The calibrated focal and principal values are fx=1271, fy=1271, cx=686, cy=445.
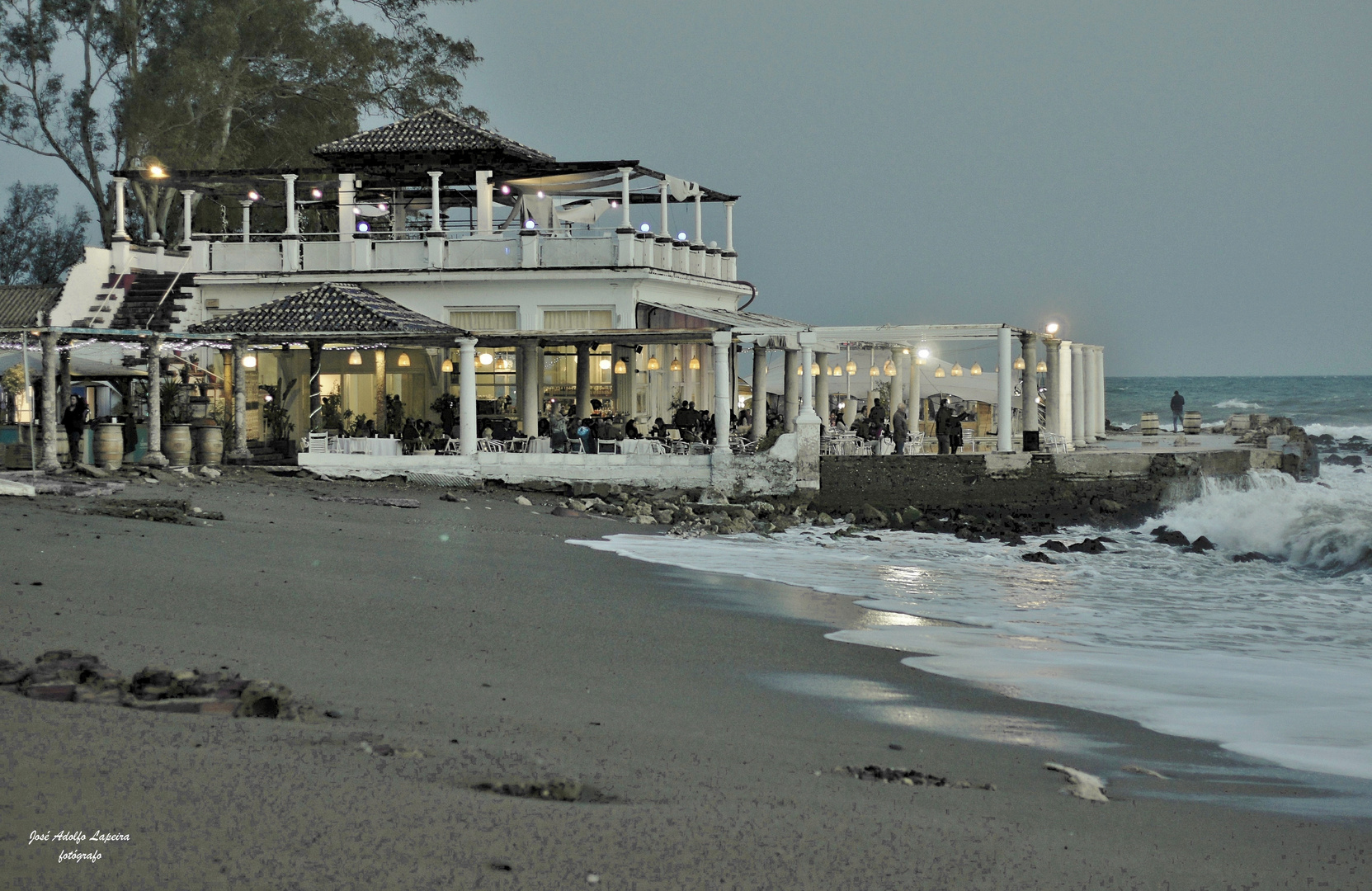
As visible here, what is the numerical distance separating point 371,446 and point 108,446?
495 centimetres

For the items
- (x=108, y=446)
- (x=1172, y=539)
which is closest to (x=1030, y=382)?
(x=1172, y=539)

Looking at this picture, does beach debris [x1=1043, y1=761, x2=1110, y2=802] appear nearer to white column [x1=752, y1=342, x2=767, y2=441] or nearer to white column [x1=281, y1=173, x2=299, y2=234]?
white column [x1=752, y1=342, x2=767, y2=441]

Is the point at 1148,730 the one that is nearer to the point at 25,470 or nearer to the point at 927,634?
the point at 927,634

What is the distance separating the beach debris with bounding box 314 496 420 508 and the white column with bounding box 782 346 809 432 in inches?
400

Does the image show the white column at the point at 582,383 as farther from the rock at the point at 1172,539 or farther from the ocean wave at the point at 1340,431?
the ocean wave at the point at 1340,431

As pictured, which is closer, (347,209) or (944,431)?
(944,431)

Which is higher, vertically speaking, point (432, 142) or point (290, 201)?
point (432, 142)

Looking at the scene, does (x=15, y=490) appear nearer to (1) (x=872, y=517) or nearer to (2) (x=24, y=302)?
(1) (x=872, y=517)

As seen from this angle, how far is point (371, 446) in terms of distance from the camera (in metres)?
24.4

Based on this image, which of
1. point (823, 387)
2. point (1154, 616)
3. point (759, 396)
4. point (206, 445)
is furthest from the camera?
point (823, 387)

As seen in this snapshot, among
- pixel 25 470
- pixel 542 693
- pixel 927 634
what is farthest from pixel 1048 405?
pixel 542 693

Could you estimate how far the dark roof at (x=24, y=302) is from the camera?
36.3 metres

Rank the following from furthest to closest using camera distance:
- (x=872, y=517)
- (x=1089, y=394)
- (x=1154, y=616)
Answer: (x=1089, y=394) → (x=872, y=517) → (x=1154, y=616)

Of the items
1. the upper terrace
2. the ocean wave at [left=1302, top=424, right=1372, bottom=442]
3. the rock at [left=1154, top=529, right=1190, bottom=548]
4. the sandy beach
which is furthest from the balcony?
the ocean wave at [left=1302, top=424, right=1372, bottom=442]
